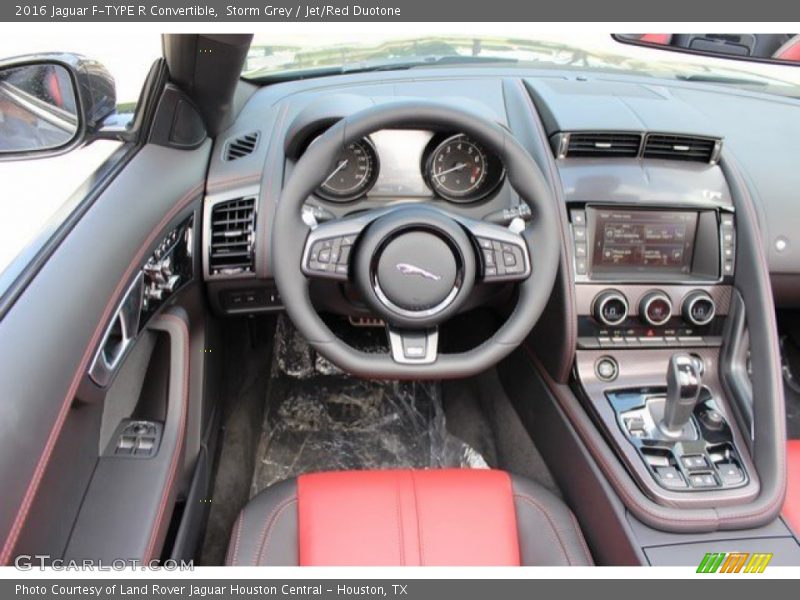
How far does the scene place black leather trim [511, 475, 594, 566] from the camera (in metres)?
1.50

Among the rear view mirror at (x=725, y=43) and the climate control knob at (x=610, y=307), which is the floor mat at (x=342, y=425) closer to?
the climate control knob at (x=610, y=307)

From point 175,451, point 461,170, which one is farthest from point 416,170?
point 175,451

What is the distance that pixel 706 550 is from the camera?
60.4 inches

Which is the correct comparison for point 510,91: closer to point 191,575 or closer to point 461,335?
point 461,335

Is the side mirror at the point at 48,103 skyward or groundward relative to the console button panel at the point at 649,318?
skyward

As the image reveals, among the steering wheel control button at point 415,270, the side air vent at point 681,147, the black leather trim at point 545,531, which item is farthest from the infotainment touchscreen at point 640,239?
the black leather trim at point 545,531

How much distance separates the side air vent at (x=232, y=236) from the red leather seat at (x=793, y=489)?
151 cm

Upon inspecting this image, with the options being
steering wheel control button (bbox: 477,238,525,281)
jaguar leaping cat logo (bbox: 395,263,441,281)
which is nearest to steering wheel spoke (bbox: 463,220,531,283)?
steering wheel control button (bbox: 477,238,525,281)

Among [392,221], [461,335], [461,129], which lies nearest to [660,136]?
[461,129]

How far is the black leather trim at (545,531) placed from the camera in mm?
1503

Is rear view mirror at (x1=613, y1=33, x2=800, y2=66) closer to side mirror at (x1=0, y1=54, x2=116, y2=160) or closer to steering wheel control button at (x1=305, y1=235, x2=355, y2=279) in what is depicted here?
steering wheel control button at (x1=305, y1=235, x2=355, y2=279)

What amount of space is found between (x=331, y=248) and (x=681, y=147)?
3.40ft

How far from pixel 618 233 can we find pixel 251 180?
1.02 metres

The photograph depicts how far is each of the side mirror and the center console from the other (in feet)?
4.12
